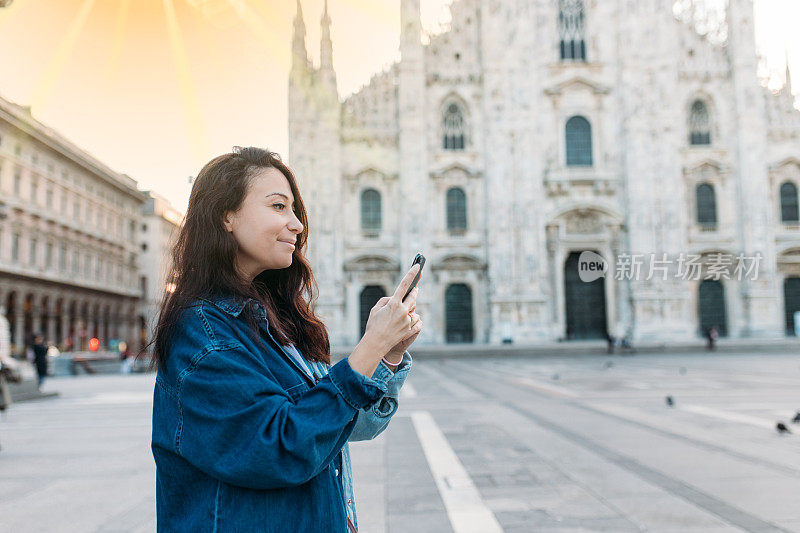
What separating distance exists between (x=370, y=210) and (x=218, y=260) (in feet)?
94.0

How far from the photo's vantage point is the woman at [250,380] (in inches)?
51.3

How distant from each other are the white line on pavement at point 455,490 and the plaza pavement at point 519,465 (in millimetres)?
15

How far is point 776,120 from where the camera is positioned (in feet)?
97.6

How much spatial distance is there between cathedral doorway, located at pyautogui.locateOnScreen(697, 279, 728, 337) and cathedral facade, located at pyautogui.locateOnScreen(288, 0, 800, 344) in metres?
0.10

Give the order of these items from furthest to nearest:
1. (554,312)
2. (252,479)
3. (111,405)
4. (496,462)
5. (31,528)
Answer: (554,312) < (111,405) < (496,462) < (31,528) < (252,479)

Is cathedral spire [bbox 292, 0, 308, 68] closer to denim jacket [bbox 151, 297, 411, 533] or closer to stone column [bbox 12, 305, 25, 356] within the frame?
stone column [bbox 12, 305, 25, 356]

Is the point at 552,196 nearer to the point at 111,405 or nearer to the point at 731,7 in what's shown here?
the point at 731,7

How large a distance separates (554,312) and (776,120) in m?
13.8

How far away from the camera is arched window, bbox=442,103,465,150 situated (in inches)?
1192

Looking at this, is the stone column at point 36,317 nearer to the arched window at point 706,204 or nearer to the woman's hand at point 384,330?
the arched window at point 706,204

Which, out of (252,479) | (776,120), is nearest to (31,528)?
(252,479)

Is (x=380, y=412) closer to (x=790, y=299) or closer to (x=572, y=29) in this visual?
(x=572, y=29)

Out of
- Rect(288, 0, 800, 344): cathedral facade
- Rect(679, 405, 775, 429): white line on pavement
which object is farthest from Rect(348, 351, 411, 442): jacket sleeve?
Rect(288, 0, 800, 344): cathedral facade

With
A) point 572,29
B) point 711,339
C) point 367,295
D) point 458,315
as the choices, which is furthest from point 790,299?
point 367,295
